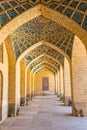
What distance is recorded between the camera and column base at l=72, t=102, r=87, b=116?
7768 millimetres

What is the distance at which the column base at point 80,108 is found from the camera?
777 cm

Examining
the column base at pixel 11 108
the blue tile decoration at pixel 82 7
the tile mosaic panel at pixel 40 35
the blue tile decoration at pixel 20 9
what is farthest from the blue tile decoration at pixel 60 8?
the column base at pixel 11 108

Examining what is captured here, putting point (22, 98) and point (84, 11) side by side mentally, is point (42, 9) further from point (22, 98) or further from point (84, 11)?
point (22, 98)

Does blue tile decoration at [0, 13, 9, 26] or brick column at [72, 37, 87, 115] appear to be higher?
blue tile decoration at [0, 13, 9, 26]

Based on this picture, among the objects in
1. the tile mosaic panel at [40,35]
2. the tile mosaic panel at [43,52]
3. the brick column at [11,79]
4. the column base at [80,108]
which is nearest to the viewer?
the tile mosaic panel at [40,35]

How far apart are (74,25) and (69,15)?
0.91 ft

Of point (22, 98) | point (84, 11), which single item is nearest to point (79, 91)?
point (84, 11)

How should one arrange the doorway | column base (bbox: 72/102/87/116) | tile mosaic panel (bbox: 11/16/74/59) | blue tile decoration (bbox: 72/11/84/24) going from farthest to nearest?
the doorway → column base (bbox: 72/102/87/116) → tile mosaic panel (bbox: 11/16/74/59) → blue tile decoration (bbox: 72/11/84/24)

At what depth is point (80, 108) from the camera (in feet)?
25.8

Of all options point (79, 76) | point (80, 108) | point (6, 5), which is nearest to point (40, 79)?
point (79, 76)

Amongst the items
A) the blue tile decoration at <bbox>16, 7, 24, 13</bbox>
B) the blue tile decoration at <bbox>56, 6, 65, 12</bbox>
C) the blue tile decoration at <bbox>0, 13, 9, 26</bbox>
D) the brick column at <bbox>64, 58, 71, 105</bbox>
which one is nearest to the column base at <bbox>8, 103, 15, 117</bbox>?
the blue tile decoration at <bbox>0, 13, 9, 26</bbox>

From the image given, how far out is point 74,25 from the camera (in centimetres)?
527

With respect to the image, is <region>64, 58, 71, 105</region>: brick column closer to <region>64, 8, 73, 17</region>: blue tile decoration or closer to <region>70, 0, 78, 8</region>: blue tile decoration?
<region>64, 8, 73, 17</region>: blue tile decoration

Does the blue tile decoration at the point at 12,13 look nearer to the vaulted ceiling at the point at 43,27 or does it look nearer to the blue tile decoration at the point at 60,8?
the vaulted ceiling at the point at 43,27
